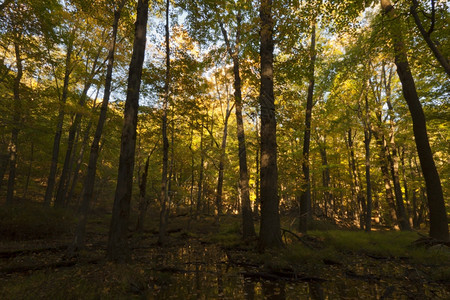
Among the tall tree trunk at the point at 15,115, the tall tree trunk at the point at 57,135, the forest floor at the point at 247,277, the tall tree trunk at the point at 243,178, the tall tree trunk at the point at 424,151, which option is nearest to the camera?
the forest floor at the point at 247,277

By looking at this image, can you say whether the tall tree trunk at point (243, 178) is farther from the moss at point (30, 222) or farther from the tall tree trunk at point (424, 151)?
the moss at point (30, 222)

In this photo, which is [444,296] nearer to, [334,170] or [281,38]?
[281,38]

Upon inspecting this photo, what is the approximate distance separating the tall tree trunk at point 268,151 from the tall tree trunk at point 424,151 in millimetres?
4165

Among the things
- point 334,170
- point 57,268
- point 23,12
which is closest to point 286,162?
point 57,268

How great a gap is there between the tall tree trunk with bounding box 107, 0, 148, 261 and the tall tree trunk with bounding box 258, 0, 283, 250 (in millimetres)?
4528

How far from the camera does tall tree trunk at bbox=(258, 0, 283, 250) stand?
7.84 m

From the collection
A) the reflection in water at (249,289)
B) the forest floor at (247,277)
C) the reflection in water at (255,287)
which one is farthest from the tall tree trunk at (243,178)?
the reflection in water at (249,289)

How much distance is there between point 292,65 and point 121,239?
9.58 m

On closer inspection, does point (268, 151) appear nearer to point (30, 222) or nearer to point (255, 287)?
point (255, 287)

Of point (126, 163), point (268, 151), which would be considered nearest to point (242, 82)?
point (268, 151)

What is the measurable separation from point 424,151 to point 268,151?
6.96m

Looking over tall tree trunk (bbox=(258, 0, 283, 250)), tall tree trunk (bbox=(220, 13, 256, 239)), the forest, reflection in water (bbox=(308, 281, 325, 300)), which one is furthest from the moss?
reflection in water (bbox=(308, 281, 325, 300))

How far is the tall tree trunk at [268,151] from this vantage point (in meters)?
7.84

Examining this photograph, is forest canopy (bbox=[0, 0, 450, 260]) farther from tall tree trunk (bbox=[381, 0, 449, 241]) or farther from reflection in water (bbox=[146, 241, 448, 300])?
reflection in water (bbox=[146, 241, 448, 300])
